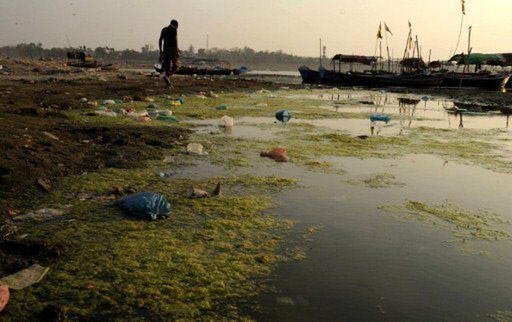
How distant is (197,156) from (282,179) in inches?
59.3

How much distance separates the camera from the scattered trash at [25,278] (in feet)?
6.81

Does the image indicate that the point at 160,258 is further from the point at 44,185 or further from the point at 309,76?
the point at 309,76

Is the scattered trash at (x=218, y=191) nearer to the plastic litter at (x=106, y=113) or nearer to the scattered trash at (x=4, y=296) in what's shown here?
the scattered trash at (x=4, y=296)

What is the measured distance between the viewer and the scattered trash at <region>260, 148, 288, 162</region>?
218 inches

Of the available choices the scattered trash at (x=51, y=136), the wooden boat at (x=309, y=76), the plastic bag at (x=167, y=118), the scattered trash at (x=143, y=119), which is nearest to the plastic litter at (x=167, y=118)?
the plastic bag at (x=167, y=118)

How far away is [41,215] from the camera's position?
3.06m

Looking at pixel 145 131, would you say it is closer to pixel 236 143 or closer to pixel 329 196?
pixel 236 143

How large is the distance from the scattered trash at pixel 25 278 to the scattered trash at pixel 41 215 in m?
0.85

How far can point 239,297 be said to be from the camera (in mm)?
2146

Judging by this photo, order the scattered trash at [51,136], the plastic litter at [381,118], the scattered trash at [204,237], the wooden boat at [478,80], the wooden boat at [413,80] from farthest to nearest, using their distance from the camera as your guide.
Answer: the wooden boat at [413,80] < the wooden boat at [478,80] < the plastic litter at [381,118] < the scattered trash at [51,136] < the scattered trash at [204,237]

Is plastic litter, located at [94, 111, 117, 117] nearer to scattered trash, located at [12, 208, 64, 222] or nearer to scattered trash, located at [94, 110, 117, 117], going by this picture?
scattered trash, located at [94, 110, 117, 117]

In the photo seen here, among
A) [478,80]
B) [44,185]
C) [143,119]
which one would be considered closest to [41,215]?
[44,185]

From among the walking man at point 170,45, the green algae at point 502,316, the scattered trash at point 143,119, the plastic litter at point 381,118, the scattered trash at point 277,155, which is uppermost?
the walking man at point 170,45

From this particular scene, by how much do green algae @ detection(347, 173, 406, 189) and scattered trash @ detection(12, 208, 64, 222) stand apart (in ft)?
10.2
